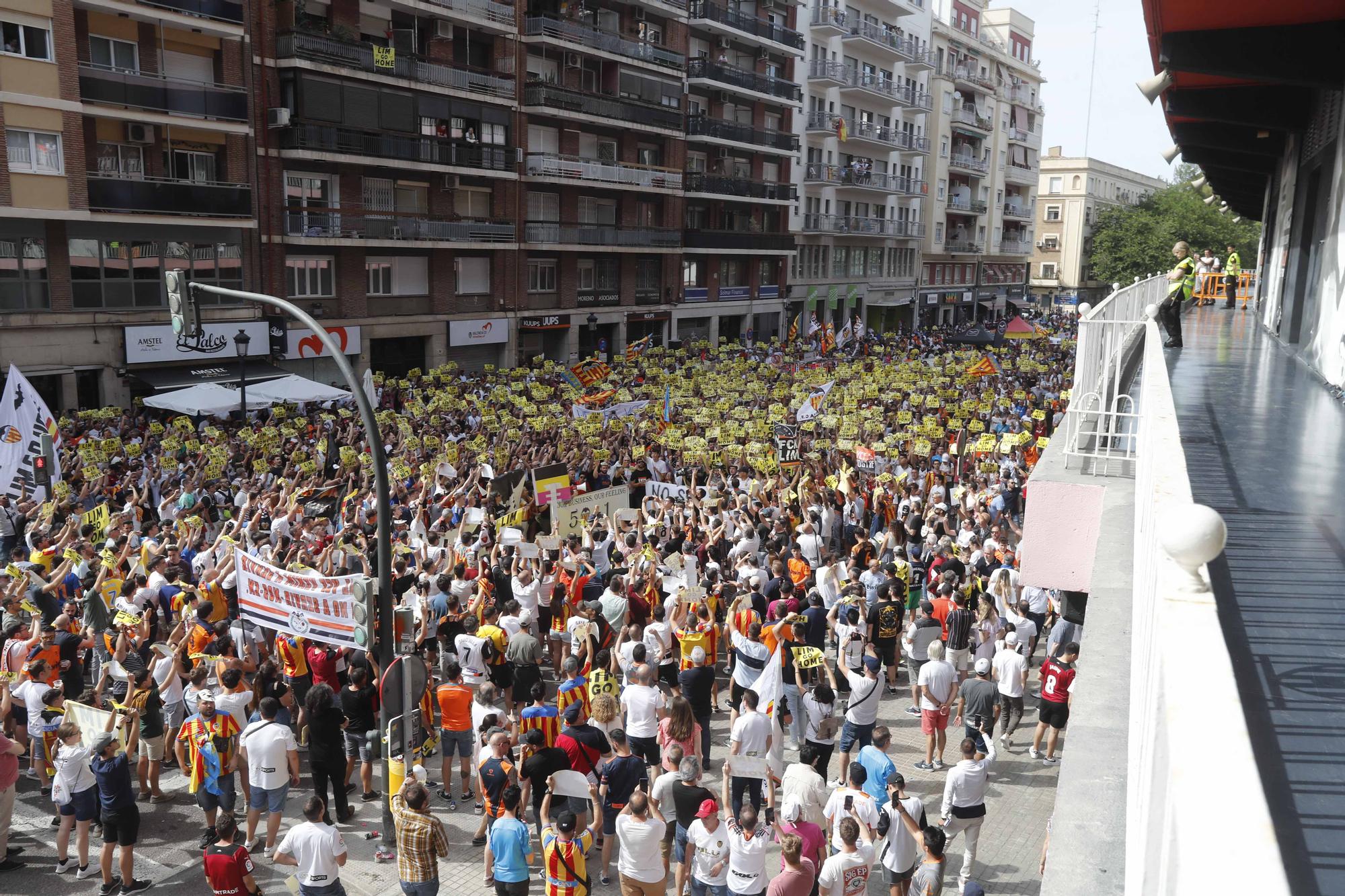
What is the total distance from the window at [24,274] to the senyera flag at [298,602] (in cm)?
1996

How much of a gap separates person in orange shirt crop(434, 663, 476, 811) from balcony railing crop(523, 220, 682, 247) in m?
31.6

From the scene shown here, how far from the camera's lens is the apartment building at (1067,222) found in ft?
315

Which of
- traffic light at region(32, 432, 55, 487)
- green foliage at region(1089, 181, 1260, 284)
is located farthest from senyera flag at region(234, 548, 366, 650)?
green foliage at region(1089, 181, 1260, 284)

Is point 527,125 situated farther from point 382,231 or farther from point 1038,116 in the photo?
point 1038,116

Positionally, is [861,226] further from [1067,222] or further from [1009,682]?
[1009,682]

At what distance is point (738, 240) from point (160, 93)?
1151 inches

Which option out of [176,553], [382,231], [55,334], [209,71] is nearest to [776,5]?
[382,231]

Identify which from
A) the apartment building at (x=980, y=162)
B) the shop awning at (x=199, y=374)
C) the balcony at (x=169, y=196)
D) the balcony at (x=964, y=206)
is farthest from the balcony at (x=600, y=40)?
the balcony at (x=964, y=206)

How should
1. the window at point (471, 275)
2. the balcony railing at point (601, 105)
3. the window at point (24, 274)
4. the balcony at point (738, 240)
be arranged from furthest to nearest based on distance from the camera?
the balcony at point (738, 240) < the balcony railing at point (601, 105) < the window at point (471, 275) < the window at point (24, 274)

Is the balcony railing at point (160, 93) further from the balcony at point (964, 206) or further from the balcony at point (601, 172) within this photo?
the balcony at point (964, 206)

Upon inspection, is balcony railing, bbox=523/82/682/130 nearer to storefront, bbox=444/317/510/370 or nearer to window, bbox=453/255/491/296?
window, bbox=453/255/491/296

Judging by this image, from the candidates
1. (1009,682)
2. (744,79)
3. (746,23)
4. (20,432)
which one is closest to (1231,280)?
(1009,682)

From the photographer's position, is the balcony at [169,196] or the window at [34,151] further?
the balcony at [169,196]

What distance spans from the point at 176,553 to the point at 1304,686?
1251 centimetres
